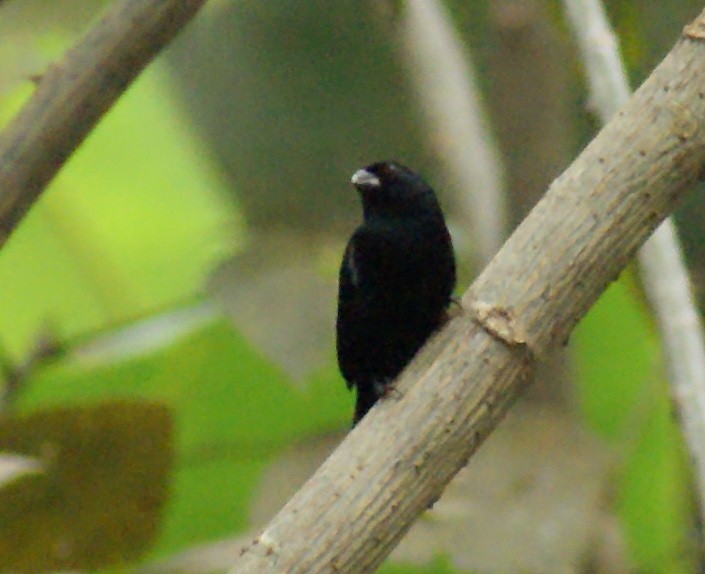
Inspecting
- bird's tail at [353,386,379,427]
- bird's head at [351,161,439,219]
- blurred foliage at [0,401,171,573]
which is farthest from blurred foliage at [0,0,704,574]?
bird's head at [351,161,439,219]

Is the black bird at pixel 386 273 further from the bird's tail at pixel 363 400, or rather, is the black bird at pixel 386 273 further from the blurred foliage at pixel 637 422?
the blurred foliage at pixel 637 422

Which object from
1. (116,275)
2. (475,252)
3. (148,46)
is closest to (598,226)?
(148,46)

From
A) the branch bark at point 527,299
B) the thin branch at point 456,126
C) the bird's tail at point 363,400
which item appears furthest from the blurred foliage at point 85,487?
the branch bark at point 527,299

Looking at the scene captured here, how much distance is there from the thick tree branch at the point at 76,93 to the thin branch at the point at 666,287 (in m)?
0.47

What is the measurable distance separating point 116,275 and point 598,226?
2529 mm

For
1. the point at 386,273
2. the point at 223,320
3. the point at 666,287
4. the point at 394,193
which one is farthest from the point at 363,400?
the point at 223,320

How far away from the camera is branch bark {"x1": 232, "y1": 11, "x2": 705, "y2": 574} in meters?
1.23

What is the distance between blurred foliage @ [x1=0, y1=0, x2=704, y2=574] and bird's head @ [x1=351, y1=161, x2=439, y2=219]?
0.31m

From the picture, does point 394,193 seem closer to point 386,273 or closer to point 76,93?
point 386,273

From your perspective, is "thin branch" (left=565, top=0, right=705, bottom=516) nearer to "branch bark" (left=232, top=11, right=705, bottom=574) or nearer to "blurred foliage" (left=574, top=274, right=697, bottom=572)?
"branch bark" (left=232, top=11, right=705, bottom=574)

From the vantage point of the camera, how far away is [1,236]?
58.2 inches

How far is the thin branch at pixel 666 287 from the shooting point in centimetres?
138

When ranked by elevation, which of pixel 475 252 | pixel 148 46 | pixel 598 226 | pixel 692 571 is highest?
pixel 475 252

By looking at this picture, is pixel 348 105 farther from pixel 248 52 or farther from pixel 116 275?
pixel 116 275
